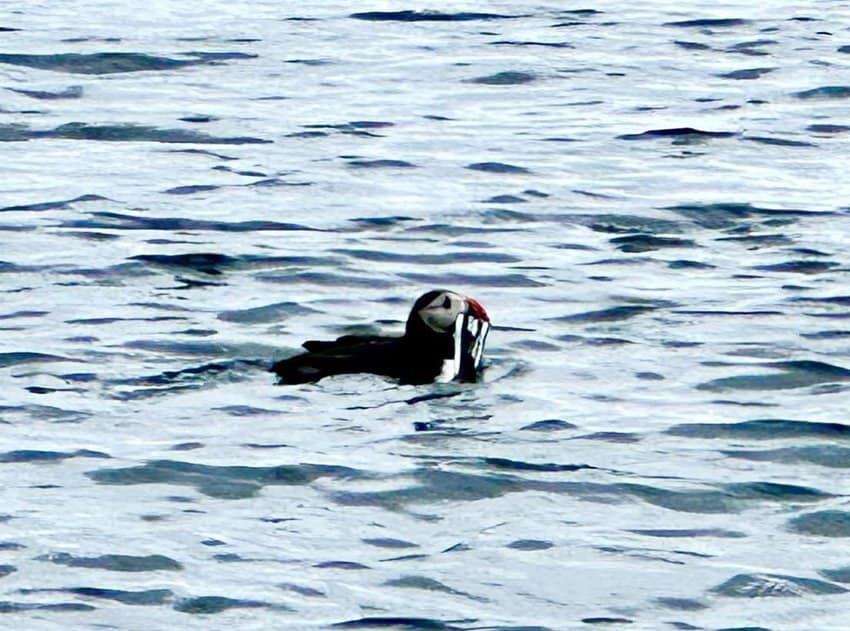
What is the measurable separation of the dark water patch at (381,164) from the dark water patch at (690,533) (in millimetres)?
7762

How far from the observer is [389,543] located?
9.70 metres

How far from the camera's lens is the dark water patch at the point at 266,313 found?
13.3m

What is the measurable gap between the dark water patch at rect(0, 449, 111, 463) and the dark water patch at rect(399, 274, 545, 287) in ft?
13.0

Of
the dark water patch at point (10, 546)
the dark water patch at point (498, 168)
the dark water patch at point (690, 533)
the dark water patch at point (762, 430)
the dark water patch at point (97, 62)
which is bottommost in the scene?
the dark water patch at point (690, 533)

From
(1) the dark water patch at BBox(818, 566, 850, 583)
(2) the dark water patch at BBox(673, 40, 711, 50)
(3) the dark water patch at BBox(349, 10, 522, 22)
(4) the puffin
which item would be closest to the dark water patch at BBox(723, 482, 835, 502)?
(1) the dark water patch at BBox(818, 566, 850, 583)

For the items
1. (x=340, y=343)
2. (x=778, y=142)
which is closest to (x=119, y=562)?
(x=340, y=343)

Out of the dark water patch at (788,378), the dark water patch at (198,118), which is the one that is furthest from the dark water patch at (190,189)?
the dark water patch at (788,378)

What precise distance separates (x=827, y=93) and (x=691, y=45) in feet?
8.13

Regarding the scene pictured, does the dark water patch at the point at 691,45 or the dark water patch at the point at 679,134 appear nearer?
the dark water patch at the point at 679,134

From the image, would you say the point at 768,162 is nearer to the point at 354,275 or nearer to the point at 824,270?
the point at 824,270

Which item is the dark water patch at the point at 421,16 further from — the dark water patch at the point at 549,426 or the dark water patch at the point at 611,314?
the dark water patch at the point at 549,426

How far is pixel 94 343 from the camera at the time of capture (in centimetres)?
1267

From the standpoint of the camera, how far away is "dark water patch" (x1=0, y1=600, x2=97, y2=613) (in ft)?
29.0

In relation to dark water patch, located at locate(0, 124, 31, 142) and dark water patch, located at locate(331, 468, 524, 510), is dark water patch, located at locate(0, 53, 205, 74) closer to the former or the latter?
dark water patch, located at locate(0, 124, 31, 142)
